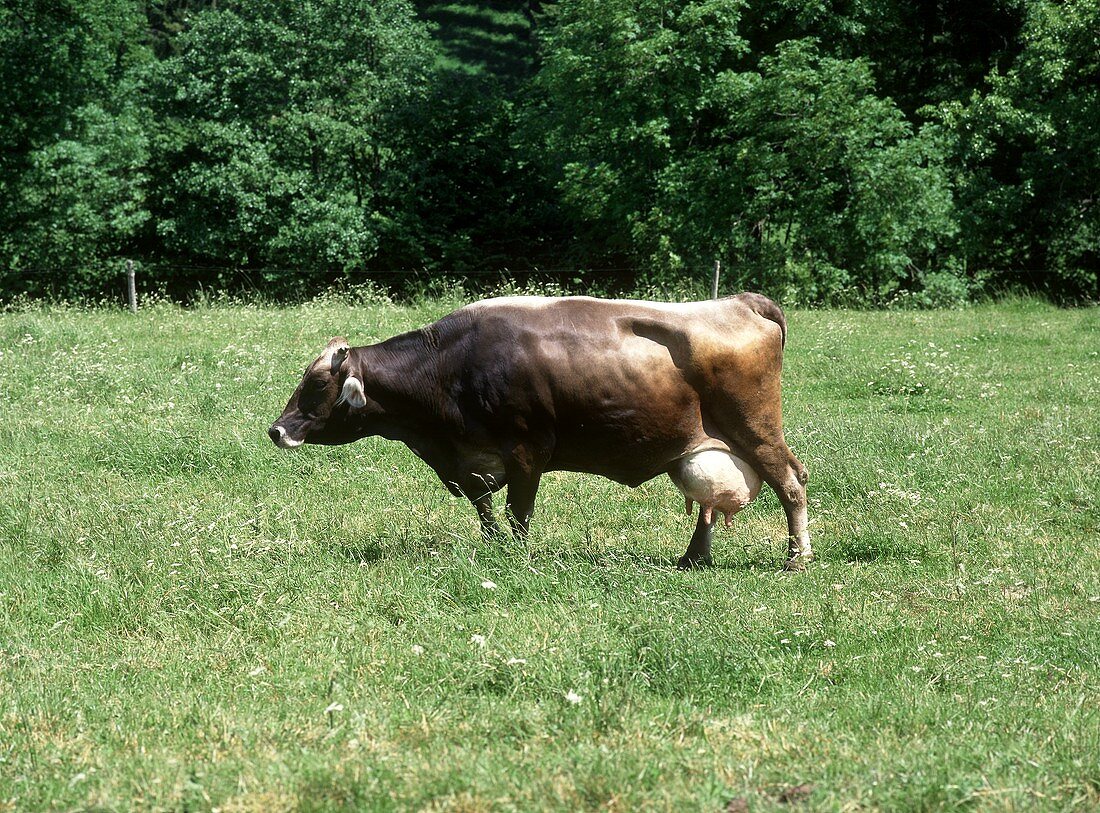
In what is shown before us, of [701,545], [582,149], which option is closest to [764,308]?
[701,545]

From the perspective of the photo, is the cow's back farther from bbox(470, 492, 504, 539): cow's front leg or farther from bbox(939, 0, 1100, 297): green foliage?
bbox(939, 0, 1100, 297): green foliage

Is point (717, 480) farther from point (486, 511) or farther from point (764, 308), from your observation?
point (486, 511)

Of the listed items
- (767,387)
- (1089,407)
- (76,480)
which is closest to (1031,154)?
(1089,407)

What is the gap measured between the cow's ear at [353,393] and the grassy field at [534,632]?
92cm

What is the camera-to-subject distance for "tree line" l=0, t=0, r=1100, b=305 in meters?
23.6

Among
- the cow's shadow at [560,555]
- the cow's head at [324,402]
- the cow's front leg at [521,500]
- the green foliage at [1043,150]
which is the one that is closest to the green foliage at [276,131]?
the green foliage at [1043,150]

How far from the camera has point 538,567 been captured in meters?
6.34

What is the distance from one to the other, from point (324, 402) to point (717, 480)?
251cm

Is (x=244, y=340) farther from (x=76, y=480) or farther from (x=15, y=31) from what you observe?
(x=15, y=31)

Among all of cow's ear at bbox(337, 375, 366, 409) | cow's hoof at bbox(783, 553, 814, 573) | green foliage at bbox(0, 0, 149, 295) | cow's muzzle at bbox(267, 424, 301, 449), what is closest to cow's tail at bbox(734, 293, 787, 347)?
cow's hoof at bbox(783, 553, 814, 573)

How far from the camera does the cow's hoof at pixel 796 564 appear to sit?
7001mm

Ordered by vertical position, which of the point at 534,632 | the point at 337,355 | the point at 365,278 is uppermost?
the point at 337,355

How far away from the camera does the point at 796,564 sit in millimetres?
7031

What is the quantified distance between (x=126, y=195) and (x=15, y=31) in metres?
4.31
